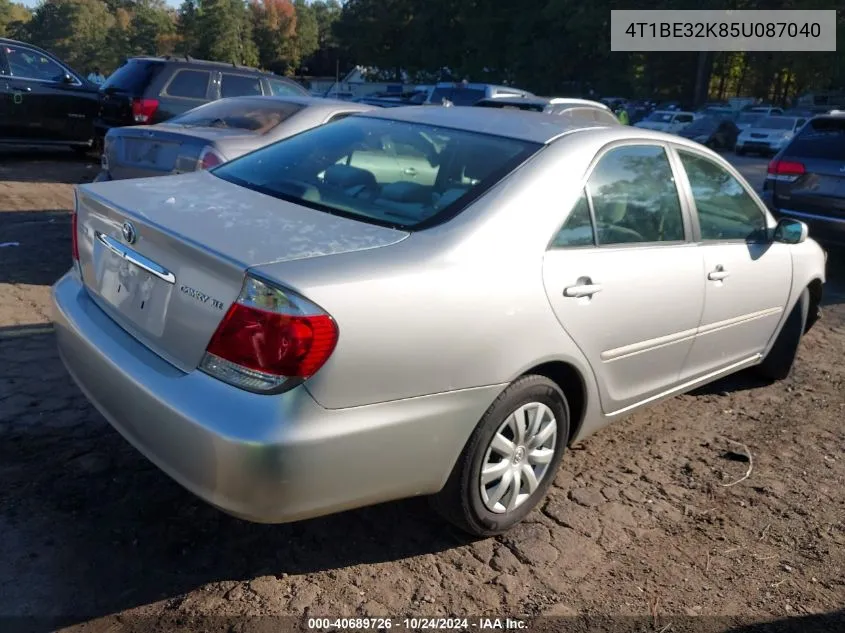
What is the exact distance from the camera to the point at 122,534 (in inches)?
114

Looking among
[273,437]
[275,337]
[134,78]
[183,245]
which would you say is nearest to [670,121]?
[134,78]

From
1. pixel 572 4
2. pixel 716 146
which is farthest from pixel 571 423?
pixel 572 4

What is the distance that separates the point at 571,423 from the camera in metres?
3.36

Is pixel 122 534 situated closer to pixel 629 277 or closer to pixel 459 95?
pixel 629 277

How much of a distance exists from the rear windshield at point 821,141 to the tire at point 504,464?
5.81m

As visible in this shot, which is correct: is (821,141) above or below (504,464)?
above

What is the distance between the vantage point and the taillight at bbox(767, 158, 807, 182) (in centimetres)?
A: 776

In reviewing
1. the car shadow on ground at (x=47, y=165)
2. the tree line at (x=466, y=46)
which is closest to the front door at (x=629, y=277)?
the car shadow on ground at (x=47, y=165)

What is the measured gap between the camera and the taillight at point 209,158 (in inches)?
239

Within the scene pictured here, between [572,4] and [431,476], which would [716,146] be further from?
[431,476]

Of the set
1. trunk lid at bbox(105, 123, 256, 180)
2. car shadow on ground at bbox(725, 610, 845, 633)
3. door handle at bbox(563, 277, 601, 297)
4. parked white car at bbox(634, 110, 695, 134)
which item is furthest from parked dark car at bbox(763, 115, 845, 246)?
parked white car at bbox(634, 110, 695, 134)

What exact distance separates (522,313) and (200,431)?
1.16 metres

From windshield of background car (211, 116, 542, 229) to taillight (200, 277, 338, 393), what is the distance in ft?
2.17

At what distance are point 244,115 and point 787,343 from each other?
4887 mm
